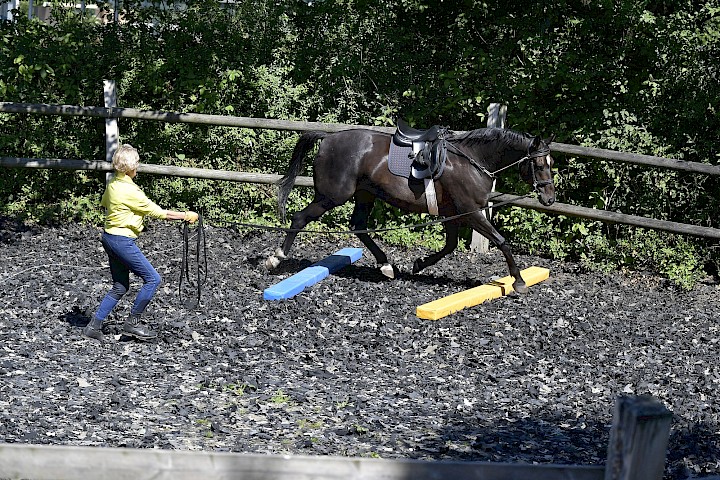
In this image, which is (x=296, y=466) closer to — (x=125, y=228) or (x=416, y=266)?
(x=125, y=228)

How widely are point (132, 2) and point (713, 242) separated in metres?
8.51

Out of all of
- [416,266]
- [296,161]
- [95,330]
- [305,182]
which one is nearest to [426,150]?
[416,266]

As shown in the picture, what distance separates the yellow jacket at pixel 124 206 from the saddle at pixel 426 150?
306 centimetres

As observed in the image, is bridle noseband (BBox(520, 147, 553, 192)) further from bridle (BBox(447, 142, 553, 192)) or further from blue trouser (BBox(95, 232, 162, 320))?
blue trouser (BBox(95, 232, 162, 320))

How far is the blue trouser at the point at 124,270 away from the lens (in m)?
7.39

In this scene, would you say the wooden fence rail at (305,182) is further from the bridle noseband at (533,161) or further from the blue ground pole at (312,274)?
the blue ground pole at (312,274)

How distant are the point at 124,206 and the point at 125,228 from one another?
0.18 m

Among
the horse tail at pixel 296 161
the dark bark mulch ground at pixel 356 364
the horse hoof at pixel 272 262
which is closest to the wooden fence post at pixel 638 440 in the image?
the dark bark mulch ground at pixel 356 364

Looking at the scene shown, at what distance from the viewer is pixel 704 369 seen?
760cm

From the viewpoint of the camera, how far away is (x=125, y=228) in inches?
291

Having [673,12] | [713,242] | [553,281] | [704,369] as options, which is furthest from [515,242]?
[704,369]

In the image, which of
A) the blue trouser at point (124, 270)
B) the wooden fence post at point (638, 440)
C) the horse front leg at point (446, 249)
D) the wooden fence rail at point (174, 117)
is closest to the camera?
the wooden fence post at point (638, 440)

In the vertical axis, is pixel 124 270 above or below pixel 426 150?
below

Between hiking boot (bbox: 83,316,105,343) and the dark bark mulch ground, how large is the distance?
0.22 ft
